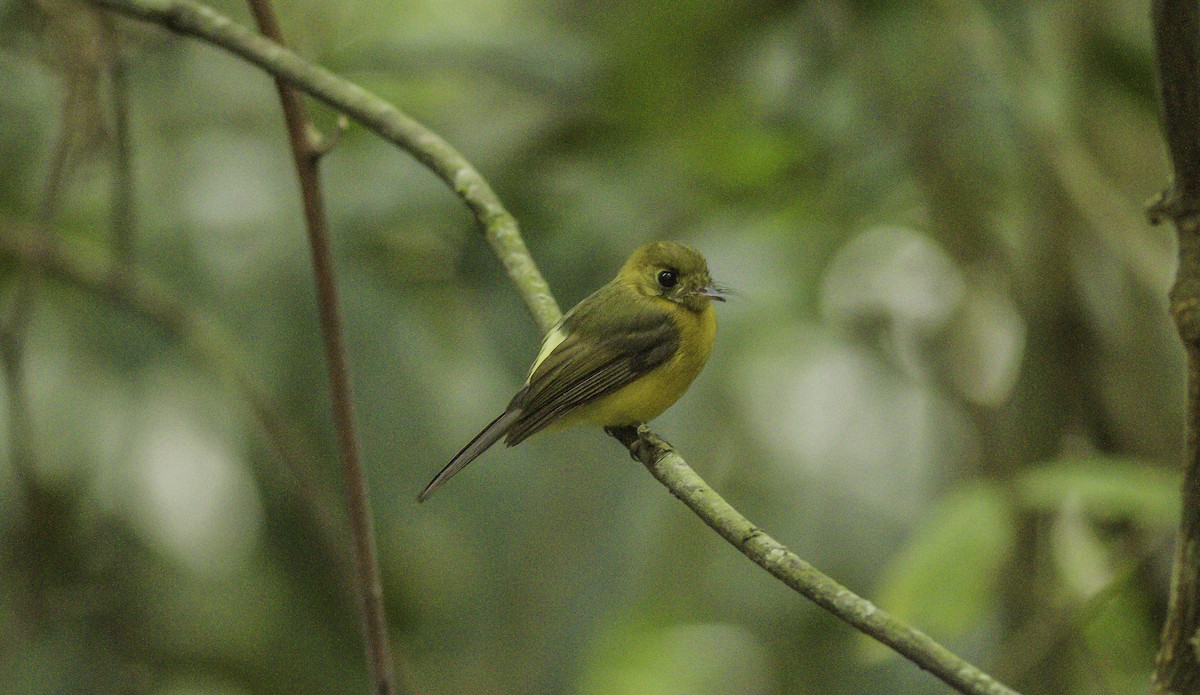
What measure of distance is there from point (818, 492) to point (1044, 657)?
0.82m

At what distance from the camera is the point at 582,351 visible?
3.12 meters

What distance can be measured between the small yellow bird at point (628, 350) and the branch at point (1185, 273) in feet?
4.97

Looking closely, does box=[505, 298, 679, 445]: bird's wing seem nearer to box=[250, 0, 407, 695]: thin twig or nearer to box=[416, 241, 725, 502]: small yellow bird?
box=[416, 241, 725, 502]: small yellow bird

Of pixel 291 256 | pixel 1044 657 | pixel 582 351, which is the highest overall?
pixel 291 256

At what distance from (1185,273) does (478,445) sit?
153cm

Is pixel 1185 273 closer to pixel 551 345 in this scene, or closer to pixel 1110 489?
A: pixel 1110 489

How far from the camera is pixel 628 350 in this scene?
10.5ft

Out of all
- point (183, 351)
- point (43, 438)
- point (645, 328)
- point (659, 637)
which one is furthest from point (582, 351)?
point (659, 637)

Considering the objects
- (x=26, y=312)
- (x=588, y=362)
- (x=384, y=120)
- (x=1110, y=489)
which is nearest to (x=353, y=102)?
(x=384, y=120)

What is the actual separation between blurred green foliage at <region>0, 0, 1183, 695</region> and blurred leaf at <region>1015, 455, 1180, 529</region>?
283 millimetres

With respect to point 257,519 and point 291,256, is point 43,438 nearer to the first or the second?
point 257,519

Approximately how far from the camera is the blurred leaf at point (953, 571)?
2.73 metres

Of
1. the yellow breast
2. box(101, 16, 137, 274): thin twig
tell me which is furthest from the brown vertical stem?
the yellow breast

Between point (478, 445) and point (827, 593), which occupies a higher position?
point (478, 445)
